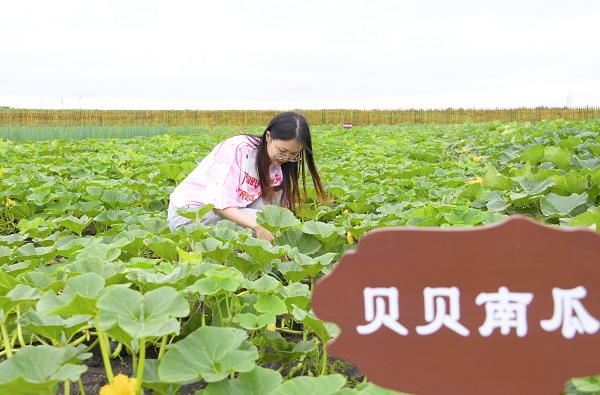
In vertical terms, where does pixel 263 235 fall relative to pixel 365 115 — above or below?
below

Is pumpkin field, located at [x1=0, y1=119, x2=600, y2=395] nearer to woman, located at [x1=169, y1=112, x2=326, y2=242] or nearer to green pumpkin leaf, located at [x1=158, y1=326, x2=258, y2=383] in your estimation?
green pumpkin leaf, located at [x1=158, y1=326, x2=258, y2=383]

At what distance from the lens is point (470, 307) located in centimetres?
96

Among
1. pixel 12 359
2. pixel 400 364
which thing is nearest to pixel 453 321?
pixel 400 364

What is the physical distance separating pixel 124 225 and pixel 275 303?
1.80m

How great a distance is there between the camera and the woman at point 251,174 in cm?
339

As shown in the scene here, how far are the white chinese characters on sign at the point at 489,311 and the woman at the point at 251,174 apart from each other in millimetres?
2346

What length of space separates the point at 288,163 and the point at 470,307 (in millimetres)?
2838

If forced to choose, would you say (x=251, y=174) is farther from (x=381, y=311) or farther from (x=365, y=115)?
(x=365, y=115)

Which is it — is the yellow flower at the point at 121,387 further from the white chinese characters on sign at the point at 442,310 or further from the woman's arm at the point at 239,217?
the woman's arm at the point at 239,217

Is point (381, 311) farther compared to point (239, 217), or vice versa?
point (239, 217)

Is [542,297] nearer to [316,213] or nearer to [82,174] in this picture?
[316,213]

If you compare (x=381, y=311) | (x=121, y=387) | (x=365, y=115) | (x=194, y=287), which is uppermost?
(x=365, y=115)

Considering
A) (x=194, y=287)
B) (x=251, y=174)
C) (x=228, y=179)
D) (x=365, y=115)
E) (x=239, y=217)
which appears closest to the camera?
(x=194, y=287)

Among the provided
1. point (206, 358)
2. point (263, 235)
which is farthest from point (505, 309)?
point (263, 235)
